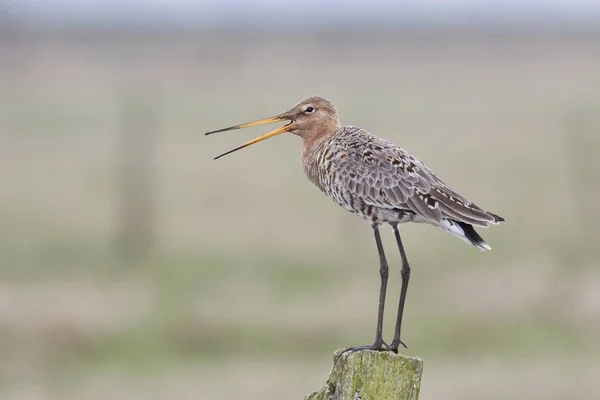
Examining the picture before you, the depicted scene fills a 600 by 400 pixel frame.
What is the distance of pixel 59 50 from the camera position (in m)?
77.8

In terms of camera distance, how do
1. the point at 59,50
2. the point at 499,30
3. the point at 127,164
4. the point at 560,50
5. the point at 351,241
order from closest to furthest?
the point at 351,241, the point at 127,164, the point at 59,50, the point at 560,50, the point at 499,30

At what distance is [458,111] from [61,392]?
34.4 m

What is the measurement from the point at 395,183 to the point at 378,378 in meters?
2.21

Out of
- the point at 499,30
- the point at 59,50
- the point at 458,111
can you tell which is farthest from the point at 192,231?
the point at 499,30

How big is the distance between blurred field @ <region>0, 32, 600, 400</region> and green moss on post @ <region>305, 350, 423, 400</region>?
6.55 meters

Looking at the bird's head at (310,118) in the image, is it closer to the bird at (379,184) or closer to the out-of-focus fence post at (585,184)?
the bird at (379,184)

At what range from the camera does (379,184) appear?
8.59 meters

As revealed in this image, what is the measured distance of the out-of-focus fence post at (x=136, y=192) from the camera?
1866 centimetres

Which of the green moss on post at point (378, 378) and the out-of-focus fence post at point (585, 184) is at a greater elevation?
the out-of-focus fence post at point (585, 184)

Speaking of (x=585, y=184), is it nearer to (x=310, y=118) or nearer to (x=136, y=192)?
(x=136, y=192)

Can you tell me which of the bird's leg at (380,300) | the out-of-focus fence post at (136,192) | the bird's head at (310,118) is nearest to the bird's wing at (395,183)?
the bird's leg at (380,300)

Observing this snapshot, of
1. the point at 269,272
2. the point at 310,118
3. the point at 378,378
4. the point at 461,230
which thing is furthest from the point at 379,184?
the point at 269,272

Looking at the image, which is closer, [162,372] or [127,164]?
[162,372]

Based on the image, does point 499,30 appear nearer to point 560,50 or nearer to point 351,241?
point 560,50
